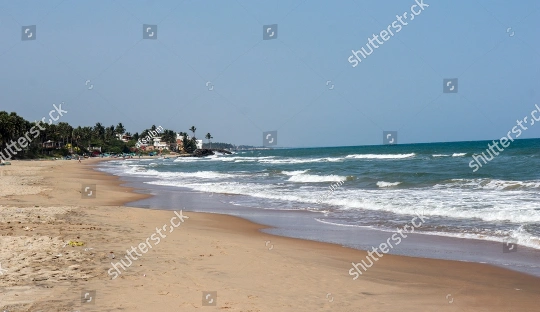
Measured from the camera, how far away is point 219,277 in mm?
7492

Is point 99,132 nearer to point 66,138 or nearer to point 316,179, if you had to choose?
point 66,138

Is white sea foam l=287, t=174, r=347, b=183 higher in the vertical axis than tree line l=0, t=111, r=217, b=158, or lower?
lower

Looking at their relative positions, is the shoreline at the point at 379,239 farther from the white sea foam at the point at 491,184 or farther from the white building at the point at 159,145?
the white building at the point at 159,145

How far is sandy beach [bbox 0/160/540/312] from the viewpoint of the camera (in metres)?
6.15

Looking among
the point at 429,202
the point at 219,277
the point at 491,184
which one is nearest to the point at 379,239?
the point at 219,277

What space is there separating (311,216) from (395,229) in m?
3.71

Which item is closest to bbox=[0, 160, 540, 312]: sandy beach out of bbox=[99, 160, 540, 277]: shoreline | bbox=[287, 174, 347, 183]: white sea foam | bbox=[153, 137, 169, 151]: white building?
bbox=[99, 160, 540, 277]: shoreline

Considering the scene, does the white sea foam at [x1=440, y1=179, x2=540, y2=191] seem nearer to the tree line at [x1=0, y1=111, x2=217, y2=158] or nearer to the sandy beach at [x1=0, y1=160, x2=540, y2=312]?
the sandy beach at [x1=0, y1=160, x2=540, y2=312]

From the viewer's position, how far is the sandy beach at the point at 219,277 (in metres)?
6.15

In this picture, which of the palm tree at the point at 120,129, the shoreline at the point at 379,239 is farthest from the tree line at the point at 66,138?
the shoreline at the point at 379,239

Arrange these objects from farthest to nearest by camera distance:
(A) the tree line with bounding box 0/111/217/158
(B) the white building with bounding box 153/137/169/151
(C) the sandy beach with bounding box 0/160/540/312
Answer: (B) the white building with bounding box 153/137/169/151 < (A) the tree line with bounding box 0/111/217/158 < (C) the sandy beach with bounding box 0/160/540/312

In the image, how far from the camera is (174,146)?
6850 inches

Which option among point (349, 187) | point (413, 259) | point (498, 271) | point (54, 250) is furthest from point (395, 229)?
point (349, 187)

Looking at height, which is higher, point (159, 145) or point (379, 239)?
point (159, 145)
